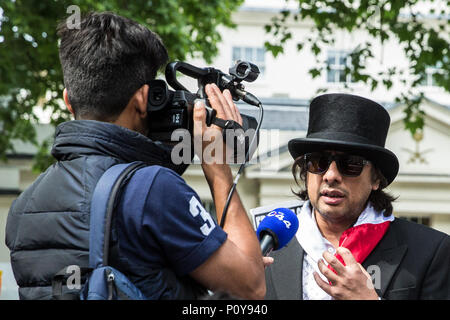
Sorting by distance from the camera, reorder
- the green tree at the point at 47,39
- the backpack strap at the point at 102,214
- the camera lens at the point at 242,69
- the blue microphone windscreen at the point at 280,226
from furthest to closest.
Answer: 1. the green tree at the point at 47,39
2. the blue microphone windscreen at the point at 280,226
3. the camera lens at the point at 242,69
4. the backpack strap at the point at 102,214

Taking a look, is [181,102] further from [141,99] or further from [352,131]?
[352,131]

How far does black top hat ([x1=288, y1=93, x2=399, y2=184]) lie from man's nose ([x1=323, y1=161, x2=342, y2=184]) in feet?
0.28

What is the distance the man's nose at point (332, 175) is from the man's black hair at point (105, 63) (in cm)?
131

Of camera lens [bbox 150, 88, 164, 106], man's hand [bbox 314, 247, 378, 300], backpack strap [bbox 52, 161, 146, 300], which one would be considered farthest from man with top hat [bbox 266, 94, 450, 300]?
backpack strap [bbox 52, 161, 146, 300]

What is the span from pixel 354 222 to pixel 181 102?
144 centimetres

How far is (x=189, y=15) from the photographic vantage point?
36.3ft

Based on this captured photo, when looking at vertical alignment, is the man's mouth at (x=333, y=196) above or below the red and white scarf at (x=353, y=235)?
above

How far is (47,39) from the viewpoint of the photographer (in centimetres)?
979

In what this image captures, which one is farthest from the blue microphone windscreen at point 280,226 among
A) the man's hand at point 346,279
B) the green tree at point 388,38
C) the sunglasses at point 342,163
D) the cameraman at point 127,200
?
the green tree at point 388,38

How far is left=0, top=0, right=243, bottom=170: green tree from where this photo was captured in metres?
9.38

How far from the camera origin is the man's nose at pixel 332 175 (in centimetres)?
309

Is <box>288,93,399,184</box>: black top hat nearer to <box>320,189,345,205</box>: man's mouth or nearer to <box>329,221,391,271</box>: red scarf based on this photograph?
<box>320,189,345,205</box>: man's mouth

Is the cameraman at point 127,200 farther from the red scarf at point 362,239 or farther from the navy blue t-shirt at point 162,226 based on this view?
the red scarf at point 362,239

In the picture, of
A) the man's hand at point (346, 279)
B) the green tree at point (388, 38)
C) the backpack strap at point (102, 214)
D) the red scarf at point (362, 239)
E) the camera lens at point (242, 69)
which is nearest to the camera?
the backpack strap at point (102, 214)
